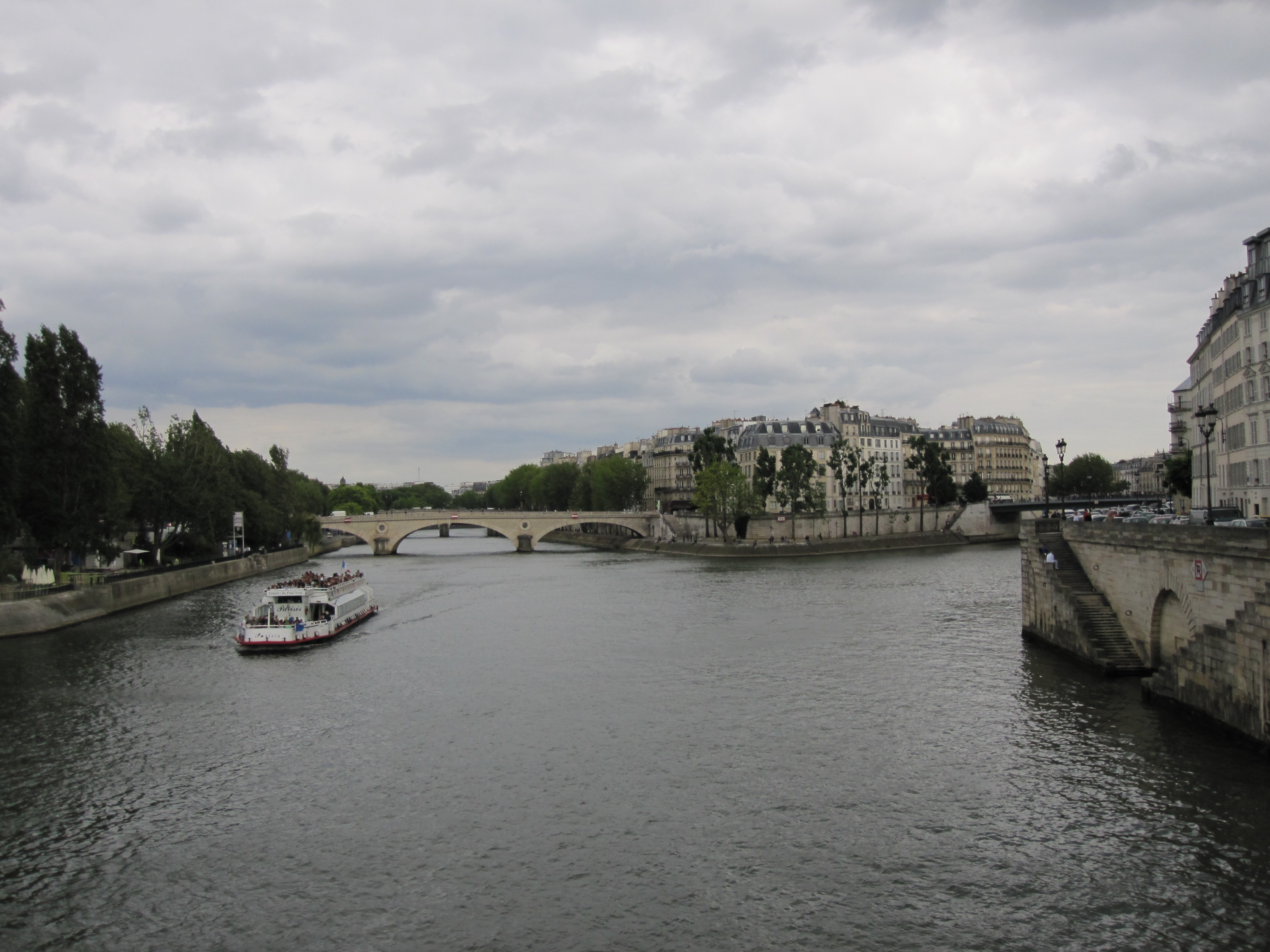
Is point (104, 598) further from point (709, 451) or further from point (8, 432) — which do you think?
point (709, 451)

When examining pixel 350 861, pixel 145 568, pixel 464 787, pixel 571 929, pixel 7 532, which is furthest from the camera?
pixel 145 568

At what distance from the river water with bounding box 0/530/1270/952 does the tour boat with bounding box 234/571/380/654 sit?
4.31 meters

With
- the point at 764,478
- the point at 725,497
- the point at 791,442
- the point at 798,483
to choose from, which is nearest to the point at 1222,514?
the point at 725,497

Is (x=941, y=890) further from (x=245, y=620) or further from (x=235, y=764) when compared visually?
(x=245, y=620)

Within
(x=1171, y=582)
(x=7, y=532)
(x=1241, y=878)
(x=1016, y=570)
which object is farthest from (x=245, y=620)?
(x=1016, y=570)

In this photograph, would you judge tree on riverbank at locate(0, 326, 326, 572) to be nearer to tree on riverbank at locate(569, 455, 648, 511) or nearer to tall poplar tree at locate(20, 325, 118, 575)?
tall poplar tree at locate(20, 325, 118, 575)

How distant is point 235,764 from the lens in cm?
2659

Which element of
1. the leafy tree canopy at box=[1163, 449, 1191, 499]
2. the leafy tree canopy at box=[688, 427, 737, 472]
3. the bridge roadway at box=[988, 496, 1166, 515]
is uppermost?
the leafy tree canopy at box=[688, 427, 737, 472]

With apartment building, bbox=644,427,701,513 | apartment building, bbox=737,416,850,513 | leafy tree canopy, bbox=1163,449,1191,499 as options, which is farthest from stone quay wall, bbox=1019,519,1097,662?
apartment building, bbox=644,427,701,513

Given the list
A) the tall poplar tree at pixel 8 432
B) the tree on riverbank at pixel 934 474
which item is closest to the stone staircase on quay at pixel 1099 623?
the tall poplar tree at pixel 8 432

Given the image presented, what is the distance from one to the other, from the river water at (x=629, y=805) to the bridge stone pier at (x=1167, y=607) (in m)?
1.12

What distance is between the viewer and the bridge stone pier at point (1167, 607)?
73.6ft

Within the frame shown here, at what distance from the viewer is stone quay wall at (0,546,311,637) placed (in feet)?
166

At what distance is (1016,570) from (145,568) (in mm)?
64679
